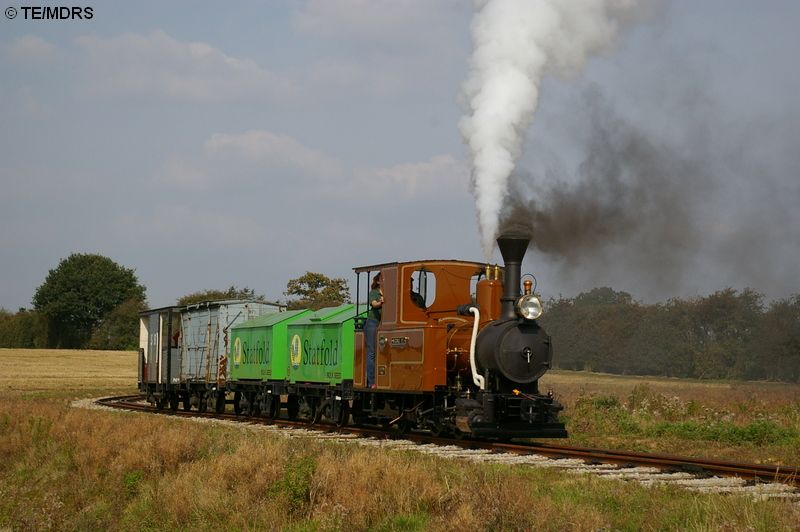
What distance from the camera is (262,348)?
2520 centimetres

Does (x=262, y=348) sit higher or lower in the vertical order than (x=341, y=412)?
higher

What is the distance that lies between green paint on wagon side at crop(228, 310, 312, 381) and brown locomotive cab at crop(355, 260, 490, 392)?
6604mm

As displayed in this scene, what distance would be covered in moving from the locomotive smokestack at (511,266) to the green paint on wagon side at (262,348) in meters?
9.55

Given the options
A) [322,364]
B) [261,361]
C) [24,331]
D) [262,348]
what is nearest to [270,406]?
[261,361]

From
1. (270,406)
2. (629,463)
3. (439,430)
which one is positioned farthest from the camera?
(270,406)

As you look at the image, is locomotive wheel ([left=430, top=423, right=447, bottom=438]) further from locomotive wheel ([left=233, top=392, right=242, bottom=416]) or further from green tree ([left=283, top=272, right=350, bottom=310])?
green tree ([left=283, top=272, right=350, bottom=310])

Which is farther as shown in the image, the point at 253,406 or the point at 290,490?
the point at 253,406

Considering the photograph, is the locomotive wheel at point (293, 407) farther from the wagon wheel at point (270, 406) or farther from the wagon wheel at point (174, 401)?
the wagon wheel at point (174, 401)

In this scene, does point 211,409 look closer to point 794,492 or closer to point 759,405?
point 759,405

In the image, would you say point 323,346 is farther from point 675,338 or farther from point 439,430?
point 675,338

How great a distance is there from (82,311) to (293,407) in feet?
250

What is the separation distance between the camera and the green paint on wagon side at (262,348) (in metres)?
24.4

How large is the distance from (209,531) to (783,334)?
35.8 m

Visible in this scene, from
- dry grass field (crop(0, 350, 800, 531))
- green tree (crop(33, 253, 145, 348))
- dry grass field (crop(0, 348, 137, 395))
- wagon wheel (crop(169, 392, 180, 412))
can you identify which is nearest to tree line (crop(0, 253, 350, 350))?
green tree (crop(33, 253, 145, 348))
